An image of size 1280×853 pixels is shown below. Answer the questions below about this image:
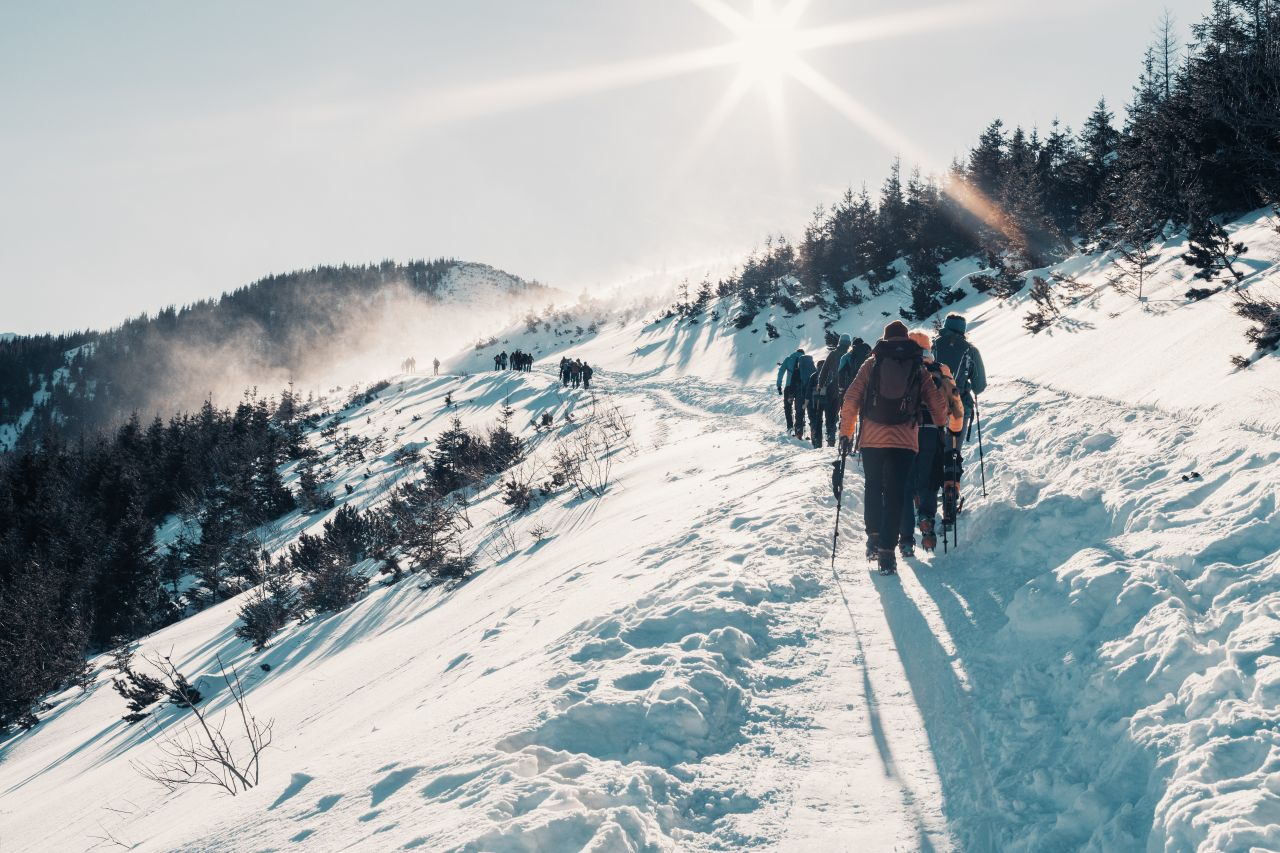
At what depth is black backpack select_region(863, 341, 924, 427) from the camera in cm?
526

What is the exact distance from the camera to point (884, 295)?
27438mm

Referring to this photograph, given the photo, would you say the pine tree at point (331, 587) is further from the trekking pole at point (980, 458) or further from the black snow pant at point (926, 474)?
the trekking pole at point (980, 458)

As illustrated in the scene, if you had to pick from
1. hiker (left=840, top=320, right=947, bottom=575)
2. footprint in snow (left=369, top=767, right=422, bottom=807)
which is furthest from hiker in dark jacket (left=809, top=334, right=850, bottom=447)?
footprint in snow (left=369, top=767, right=422, bottom=807)

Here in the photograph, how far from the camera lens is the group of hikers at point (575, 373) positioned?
91.5ft

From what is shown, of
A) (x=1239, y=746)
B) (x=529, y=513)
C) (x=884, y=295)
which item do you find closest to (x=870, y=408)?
(x=1239, y=746)

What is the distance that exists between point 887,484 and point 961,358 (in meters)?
2.59

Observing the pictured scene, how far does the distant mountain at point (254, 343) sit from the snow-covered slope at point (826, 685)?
10246 centimetres

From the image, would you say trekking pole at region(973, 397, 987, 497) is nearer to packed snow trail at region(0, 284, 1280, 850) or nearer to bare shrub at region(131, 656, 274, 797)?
packed snow trail at region(0, 284, 1280, 850)

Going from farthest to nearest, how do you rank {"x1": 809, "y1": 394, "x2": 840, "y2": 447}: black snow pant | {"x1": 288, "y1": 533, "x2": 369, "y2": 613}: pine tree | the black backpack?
{"x1": 809, "y1": 394, "x2": 840, "y2": 447}: black snow pant, {"x1": 288, "y1": 533, "x2": 369, "y2": 613}: pine tree, the black backpack

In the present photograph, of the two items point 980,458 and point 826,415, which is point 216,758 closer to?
point 980,458

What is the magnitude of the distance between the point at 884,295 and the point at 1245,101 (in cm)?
1776

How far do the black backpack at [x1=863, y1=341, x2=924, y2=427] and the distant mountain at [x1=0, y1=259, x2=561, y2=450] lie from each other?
104037 mm

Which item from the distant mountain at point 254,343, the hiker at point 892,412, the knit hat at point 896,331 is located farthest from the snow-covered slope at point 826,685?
the distant mountain at point 254,343

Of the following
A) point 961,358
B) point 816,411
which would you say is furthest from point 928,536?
point 816,411
